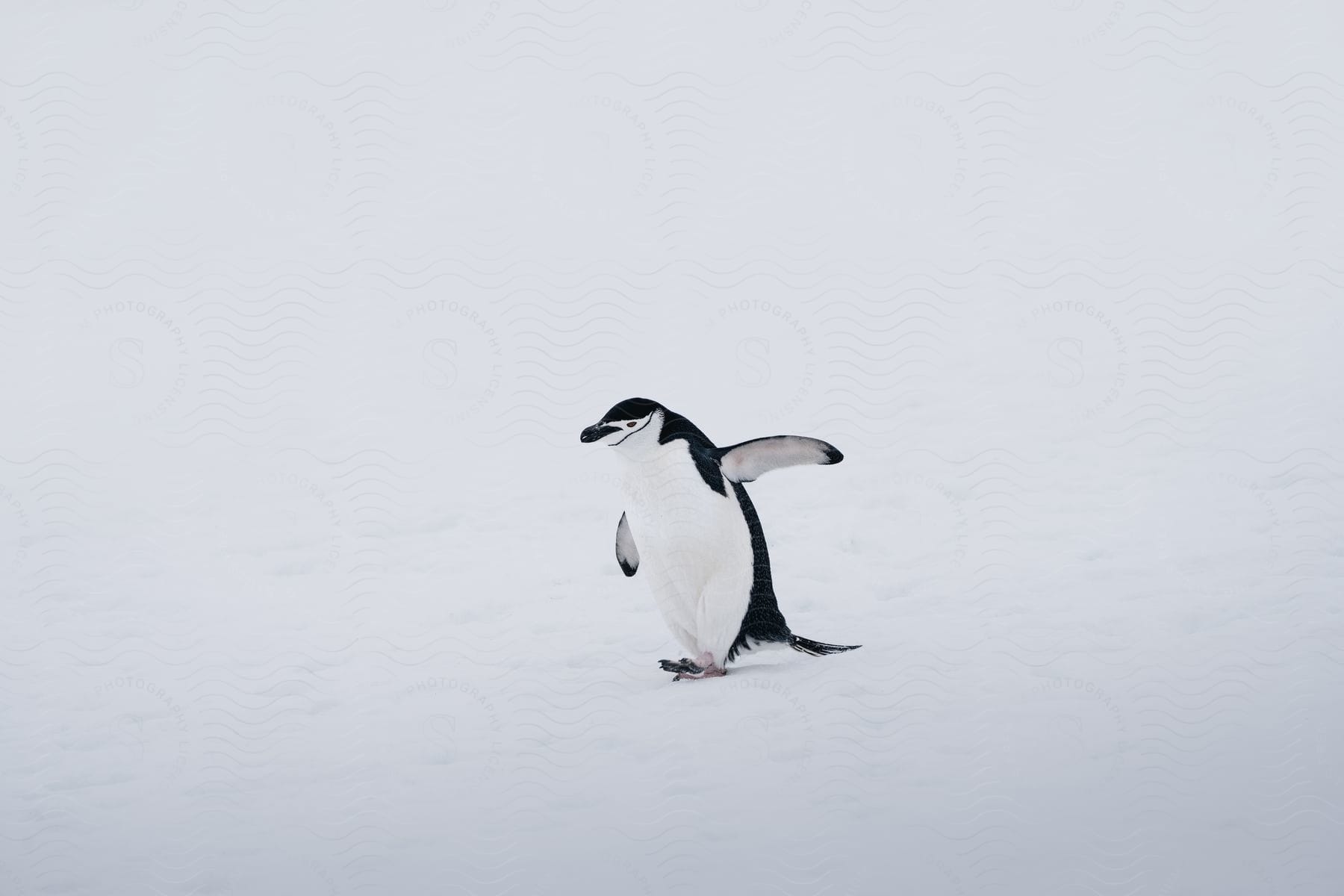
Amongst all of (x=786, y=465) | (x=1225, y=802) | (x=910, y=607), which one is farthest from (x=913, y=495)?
(x=1225, y=802)

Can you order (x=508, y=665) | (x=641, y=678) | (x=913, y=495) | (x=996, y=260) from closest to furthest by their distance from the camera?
(x=641, y=678) < (x=508, y=665) < (x=913, y=495) < (x=996, y=260)

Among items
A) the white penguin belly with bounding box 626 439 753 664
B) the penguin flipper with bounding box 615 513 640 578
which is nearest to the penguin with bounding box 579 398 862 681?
the white penguin belly with bounding box 626 439 753 664

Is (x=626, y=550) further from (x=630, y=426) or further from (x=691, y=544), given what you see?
(x=630, y=426)

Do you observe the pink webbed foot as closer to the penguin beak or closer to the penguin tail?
the penguin tail

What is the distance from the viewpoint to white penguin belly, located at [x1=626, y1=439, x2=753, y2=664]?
3221 millimetres

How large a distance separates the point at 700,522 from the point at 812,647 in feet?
1.70

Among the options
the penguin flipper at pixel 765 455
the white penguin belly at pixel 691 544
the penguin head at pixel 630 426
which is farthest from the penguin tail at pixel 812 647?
the penguin head at pixel 630 426

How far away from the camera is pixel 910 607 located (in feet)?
→ 12.7

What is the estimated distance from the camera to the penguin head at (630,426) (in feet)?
10.3

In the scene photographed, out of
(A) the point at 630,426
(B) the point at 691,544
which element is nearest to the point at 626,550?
(B) the point at 691,544

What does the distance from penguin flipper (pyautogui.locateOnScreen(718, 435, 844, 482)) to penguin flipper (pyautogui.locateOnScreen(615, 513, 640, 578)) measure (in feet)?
1.33

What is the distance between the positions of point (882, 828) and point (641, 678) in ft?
3.04

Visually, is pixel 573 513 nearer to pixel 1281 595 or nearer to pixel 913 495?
pixel 913 495

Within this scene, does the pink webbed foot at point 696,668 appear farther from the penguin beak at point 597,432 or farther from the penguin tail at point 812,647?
the penguin beak at point 597,432
